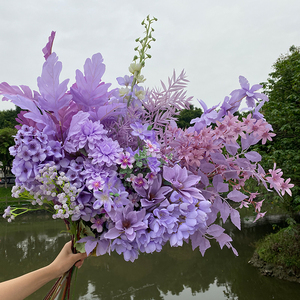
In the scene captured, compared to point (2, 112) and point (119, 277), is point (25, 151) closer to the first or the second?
point (119, 277)

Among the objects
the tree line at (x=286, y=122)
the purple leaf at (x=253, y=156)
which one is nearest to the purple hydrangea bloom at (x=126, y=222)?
the purple leaf at (x=253, y=156)

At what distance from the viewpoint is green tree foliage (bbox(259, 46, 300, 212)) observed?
5781mm

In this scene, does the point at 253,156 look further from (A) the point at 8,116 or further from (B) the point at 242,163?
(A) the point at 8,116

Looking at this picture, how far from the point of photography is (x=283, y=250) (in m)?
6.82

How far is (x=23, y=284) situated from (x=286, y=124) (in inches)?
238

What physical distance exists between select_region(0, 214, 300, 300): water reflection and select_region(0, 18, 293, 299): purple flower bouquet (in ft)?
18.2

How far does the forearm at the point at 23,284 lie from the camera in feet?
3.34

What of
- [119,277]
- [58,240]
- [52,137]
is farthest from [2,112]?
[52,137]

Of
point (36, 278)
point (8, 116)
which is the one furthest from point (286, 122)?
point (8, 116)

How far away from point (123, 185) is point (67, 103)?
0.38 metres

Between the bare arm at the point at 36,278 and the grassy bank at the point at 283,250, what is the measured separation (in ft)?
21.2

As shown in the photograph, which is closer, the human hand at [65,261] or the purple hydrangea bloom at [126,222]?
the purple hydrangea bloom at [126,222]

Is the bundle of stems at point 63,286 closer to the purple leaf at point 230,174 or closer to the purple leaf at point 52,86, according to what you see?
the purple leaf at point 52,86

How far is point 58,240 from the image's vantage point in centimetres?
880
